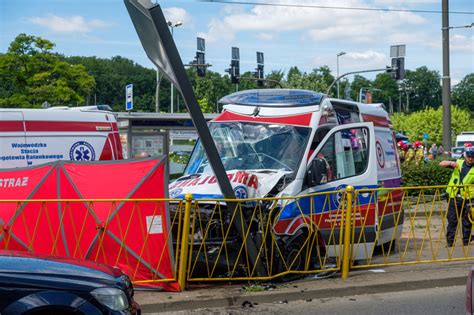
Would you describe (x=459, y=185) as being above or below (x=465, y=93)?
below

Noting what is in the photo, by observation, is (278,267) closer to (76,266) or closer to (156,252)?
(156,252)

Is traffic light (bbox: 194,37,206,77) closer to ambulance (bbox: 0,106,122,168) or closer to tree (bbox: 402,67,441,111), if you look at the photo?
ambulance (bbox: 0,106,122,168)

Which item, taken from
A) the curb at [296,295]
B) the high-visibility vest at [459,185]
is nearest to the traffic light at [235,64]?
the high-visibility vest at [459,185]

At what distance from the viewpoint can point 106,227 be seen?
7332 mm

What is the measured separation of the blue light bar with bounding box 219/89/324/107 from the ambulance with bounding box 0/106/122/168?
3.94 meters

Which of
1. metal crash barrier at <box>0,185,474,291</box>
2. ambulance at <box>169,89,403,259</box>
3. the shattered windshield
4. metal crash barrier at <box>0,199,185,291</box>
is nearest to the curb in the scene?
metal crash barrier at <box>0,185,474,291</box>

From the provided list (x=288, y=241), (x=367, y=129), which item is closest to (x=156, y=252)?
(x=288, y=241)

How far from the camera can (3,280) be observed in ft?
14.2

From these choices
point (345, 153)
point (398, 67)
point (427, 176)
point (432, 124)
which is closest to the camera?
point (345, 153)

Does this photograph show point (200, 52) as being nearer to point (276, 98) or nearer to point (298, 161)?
point (276, 98)

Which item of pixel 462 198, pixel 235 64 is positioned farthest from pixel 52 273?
pixel 235 64

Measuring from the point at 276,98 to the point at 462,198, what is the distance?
3.44 m

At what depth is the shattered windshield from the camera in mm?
8656

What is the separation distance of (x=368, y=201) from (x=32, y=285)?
5.51 meters
